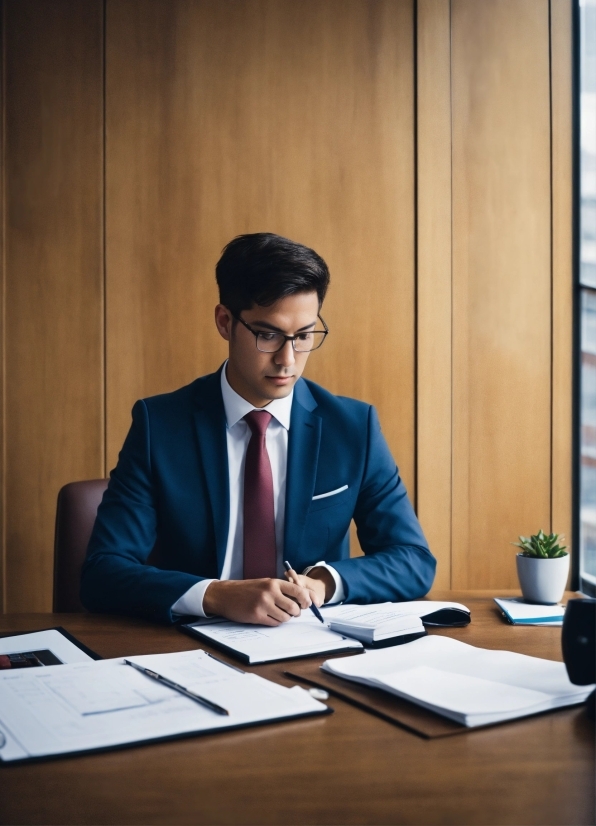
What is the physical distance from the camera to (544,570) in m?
1.69

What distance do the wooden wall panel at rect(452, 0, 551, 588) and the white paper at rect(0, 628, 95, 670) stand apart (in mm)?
1926

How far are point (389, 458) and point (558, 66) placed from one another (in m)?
1.84

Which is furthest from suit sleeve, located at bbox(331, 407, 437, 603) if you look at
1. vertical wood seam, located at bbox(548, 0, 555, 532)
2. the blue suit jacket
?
vertical wood seam, located at bbox(548, 0, 555, 532)

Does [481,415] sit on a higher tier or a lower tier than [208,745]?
higher

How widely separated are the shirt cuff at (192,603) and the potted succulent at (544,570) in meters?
0.69

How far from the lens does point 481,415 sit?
119 inches

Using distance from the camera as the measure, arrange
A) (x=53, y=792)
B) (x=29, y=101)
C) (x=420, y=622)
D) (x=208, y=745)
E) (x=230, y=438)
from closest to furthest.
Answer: (x=53, y=792)
(x=208, y=745)
(x=420, y=622)
(x=230, y=438)
(x=29, y=101)

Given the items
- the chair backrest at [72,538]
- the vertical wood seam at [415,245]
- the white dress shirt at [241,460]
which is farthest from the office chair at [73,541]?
the vertical wood seam at [415,245]

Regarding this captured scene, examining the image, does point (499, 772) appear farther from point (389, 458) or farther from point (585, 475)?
point (585, 475)

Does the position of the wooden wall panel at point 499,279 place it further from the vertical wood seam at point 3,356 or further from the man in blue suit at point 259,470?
the vertical wood seam at point 3,356

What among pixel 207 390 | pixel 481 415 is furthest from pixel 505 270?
pixel 207 390

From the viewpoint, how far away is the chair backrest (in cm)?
199

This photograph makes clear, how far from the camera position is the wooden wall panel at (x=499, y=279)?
9.82ft

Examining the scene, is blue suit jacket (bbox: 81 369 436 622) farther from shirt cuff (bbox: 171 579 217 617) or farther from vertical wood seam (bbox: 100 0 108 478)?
vertical wood seam (bbox: 100 0 108 478)
